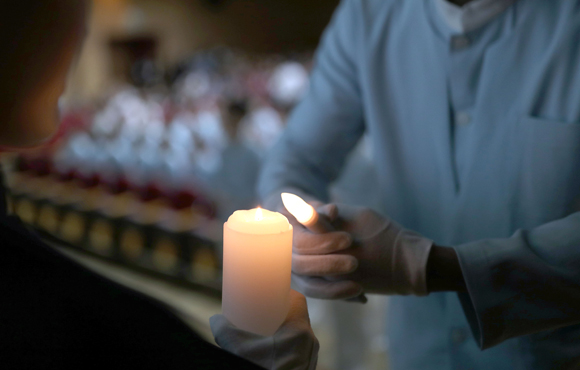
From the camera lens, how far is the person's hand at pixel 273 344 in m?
0.44

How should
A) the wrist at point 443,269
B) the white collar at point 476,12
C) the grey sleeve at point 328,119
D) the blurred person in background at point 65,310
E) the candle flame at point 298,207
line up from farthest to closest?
the grey sleeve at point 328,119 < the white collar at point 476,12 < the wrist at point 443,269 < the candle flame at point 298,207 < the blurred person in background at point 65,310

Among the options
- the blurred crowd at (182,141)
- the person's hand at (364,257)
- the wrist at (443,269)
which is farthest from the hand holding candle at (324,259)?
the blurred crowd at (182,141)

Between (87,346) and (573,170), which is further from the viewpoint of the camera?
(573,170)

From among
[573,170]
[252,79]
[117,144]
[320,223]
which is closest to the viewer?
[320,223]

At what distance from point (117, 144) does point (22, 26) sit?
1.93 m

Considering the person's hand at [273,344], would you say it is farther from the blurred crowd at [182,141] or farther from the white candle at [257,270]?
the blurred crowd at [182,141]

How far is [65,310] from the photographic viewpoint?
428 millimetres

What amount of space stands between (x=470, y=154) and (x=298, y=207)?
16.3 inches

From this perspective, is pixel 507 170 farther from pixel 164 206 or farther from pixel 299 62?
pixel 299 62

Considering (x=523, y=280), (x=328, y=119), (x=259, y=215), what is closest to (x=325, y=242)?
(x=259, y=215)

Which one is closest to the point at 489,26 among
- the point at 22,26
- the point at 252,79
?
the point at 22,26

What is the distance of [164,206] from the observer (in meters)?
1.83

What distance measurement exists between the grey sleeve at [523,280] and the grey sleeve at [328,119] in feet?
1.31

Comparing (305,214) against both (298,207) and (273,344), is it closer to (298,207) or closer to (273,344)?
(298,207)
